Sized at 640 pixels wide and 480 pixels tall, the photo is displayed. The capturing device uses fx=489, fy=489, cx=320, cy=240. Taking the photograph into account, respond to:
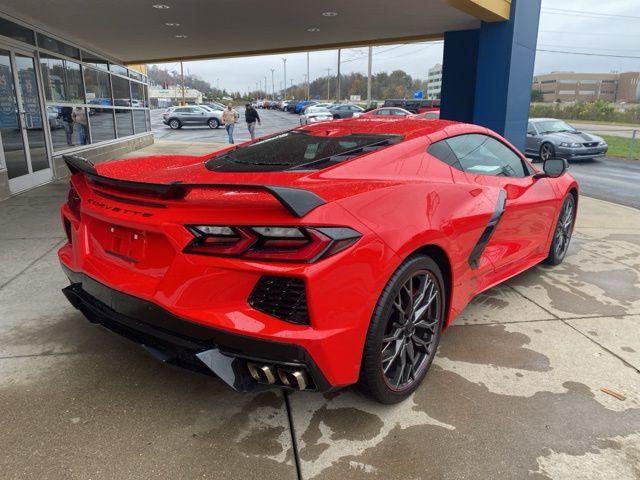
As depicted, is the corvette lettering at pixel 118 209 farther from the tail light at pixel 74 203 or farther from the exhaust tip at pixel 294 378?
the exhaust tip at pixel 294 378

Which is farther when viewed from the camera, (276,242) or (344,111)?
(344,111)

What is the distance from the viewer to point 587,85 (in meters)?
102

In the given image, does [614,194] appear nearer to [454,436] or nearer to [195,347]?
[454,436]

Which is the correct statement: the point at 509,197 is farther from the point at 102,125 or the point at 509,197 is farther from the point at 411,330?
the point at 102,125

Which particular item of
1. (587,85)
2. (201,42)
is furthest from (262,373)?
(587,85)

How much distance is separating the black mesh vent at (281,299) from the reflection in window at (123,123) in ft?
48.8

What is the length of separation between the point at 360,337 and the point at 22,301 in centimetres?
304

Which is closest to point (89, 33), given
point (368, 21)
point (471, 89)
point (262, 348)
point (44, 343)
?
point (368, 21)

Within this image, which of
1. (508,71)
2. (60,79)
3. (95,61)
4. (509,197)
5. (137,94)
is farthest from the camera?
(137,94)

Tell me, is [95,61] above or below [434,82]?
below

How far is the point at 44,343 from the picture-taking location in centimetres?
320

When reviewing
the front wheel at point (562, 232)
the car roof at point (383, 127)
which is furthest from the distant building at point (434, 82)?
the car roof at point (383, 127)

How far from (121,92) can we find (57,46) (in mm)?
5526

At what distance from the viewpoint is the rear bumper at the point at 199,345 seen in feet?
6.46
